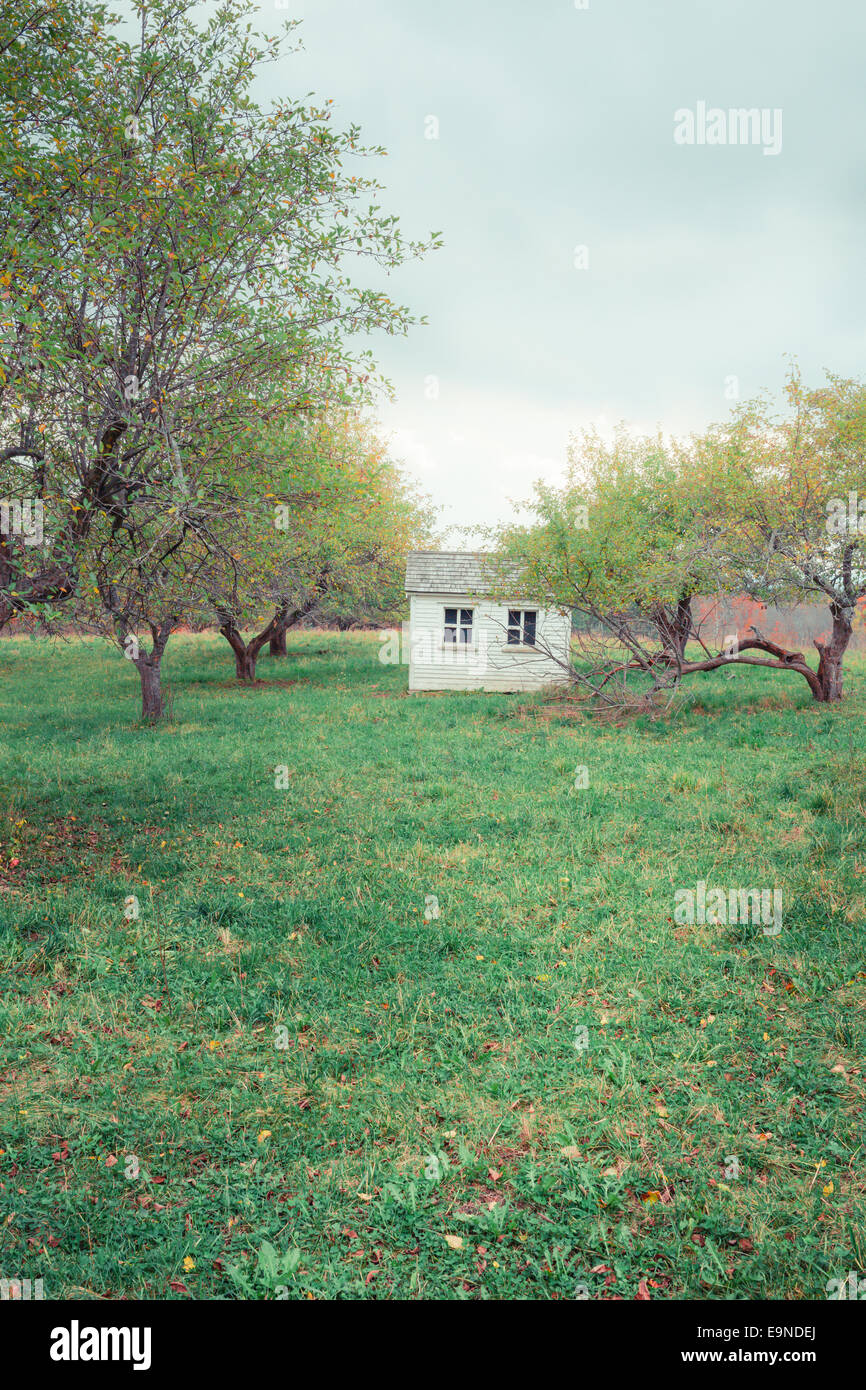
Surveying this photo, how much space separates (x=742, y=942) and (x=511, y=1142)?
337 centimetres

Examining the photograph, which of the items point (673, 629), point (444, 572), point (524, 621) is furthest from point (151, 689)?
point (673, 629)

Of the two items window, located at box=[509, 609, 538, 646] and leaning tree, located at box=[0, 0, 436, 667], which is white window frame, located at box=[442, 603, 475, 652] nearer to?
window, located at box=[509, 609, 538, 646]

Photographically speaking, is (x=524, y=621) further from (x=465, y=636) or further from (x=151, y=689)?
(x=151, y=689)

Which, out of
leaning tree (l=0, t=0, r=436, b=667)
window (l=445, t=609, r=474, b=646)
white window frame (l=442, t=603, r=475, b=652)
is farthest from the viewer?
window (l=445, t=609, r=474, b=646)

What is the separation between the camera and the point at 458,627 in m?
26.7

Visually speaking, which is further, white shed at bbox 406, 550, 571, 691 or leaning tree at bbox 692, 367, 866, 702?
white shed at bbox 406, 550, 571, 691

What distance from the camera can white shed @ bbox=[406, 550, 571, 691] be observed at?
86.5 ft

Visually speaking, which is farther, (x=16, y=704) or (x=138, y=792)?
(x=16, y=704)

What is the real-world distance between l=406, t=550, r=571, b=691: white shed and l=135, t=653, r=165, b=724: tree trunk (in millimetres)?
9513

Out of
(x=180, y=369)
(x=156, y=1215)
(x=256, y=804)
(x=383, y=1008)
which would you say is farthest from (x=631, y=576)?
(x=156, y=1215)

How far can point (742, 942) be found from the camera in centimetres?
672

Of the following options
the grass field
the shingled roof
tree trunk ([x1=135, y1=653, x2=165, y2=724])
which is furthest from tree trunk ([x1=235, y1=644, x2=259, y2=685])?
the grass field
